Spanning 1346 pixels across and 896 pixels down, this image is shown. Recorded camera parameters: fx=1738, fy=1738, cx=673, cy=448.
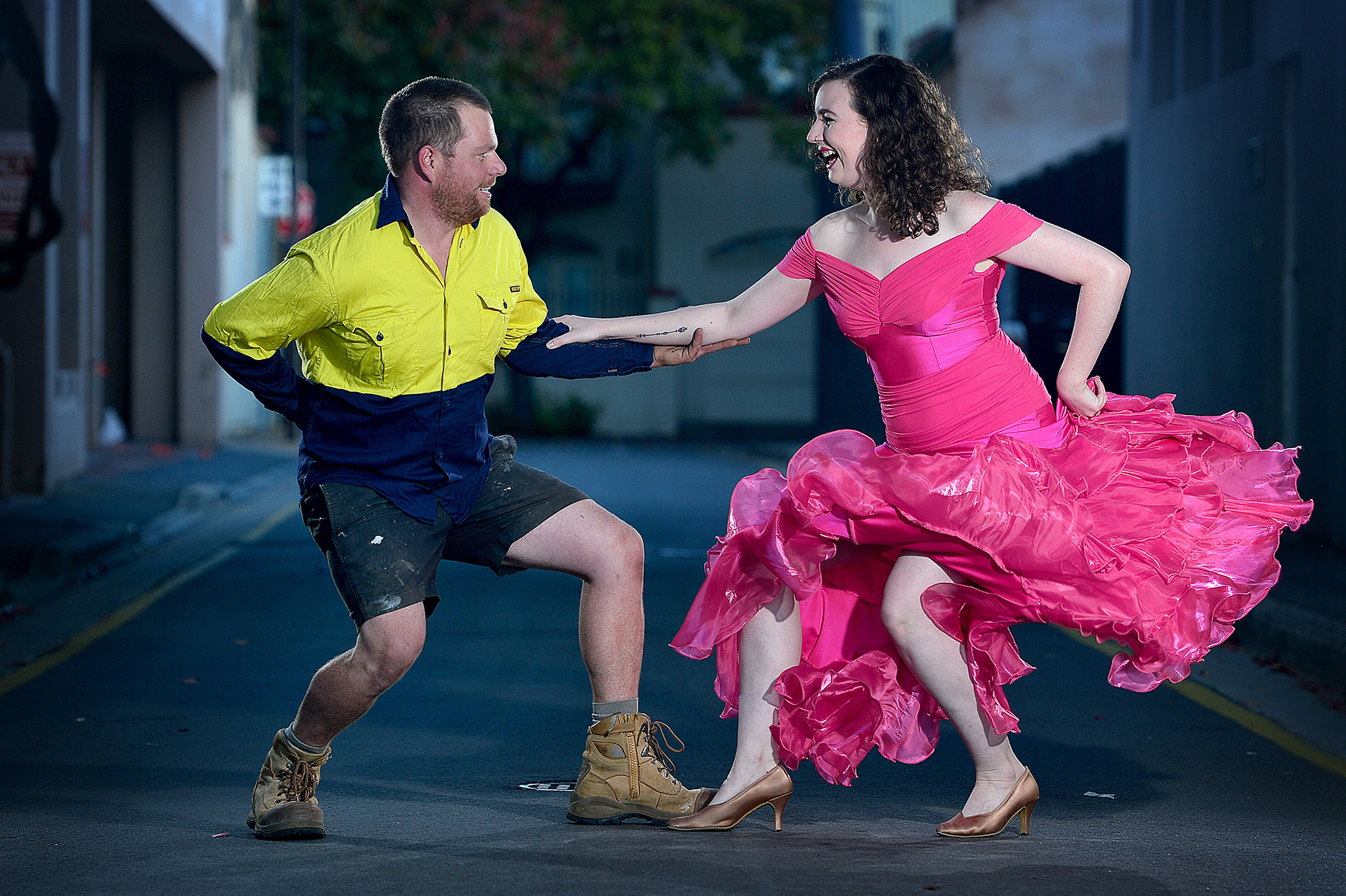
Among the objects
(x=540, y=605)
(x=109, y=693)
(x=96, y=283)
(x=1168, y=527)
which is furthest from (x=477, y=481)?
(x=96, y=283)

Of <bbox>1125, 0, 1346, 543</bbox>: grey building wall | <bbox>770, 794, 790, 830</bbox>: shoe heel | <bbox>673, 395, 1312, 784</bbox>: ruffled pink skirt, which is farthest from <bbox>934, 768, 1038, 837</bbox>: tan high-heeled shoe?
<bbox>1125, 0, 1346, 543</bbox>: grey building wall

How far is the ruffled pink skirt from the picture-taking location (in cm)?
425

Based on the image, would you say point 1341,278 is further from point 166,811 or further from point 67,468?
point 67,468

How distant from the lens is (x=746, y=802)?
4.54 m

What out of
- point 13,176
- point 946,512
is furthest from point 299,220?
point 946,512

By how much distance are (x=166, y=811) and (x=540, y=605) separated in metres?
4.49

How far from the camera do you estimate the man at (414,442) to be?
14.4 feet

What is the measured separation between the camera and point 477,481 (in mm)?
4660

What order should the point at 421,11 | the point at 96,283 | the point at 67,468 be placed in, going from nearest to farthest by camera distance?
1. the point at 67,468
2. the point at 96,283
3. the point at 421,11

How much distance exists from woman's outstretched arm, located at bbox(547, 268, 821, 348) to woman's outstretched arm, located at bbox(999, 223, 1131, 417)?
67cm

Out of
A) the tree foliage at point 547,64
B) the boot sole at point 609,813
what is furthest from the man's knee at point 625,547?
the tree foliage at point 547,64

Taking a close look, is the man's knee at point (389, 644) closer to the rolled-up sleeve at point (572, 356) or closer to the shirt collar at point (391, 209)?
the rolled-up sleeve at point (572, 356)

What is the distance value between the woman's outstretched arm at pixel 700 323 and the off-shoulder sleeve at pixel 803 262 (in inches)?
2.7

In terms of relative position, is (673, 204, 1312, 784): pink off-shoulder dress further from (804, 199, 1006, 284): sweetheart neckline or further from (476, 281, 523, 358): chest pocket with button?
(476, 281, 523, 358): chest pocket with button
